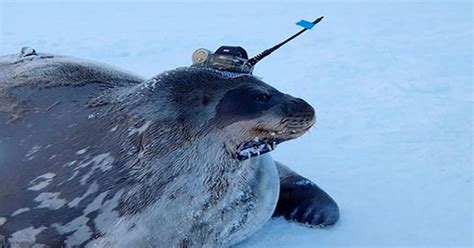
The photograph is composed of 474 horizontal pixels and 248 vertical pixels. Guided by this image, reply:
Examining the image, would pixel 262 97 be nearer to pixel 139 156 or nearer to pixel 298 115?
pixel 298 115

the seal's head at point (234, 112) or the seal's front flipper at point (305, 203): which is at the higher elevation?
the seal's head at point (234, 112)

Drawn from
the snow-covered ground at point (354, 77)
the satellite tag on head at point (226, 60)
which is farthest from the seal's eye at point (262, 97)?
the snow-covered ground at point (354, 77)

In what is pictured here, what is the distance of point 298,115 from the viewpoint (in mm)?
1934

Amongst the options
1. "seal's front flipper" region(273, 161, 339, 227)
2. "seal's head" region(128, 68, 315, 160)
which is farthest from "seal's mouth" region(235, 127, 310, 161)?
"seal's front flipper" region(273, 161, 339, 227)

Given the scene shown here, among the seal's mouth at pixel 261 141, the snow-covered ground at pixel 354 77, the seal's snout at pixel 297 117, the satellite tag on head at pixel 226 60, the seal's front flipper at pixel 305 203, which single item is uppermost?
the satellite tag on head at pixel 226 60

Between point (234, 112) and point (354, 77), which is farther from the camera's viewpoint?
point (354, 77)

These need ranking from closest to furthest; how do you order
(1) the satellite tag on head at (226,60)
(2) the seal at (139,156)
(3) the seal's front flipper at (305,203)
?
1. (2) the seal at (139,156)
2. (1) the satellite tag on head at (226,60)
3. (3) the seal's front flipper at (305,203)

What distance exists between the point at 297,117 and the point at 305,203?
67 centimetres

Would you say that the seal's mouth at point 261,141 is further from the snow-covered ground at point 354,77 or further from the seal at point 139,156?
the snow-covered ground at point 354,77

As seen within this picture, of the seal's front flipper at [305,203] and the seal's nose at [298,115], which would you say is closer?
the seal's nose at [298,115]

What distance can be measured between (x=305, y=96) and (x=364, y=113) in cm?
49

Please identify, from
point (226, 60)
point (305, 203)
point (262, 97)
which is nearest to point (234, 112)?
point (262, 97)

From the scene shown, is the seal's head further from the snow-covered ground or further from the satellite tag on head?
the snow-covered ground

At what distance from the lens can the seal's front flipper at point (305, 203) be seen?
97.9 inches
